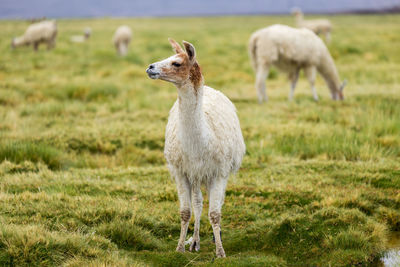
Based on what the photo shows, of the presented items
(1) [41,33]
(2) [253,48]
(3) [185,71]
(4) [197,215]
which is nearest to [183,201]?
(4) [197,215]

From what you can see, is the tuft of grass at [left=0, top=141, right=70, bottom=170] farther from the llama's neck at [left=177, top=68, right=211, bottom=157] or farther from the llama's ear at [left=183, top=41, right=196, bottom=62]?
the llama's ear at [left=183, top=41, right=196, bottom=62]

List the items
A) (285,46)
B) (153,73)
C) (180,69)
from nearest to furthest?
1. (153,73)
2. (180,69)
3. (285,46)

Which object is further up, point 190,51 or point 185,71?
point 190,51

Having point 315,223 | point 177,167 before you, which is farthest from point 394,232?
point 177,167

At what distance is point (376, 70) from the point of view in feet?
48.1

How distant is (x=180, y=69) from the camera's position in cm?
361

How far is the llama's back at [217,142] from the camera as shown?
408 centimetres

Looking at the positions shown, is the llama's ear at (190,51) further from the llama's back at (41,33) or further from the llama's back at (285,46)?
the llama's back at (41,33)

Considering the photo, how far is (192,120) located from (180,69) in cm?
43

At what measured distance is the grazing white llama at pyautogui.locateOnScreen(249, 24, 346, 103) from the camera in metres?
10.8

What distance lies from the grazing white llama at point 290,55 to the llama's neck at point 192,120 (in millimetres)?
7098

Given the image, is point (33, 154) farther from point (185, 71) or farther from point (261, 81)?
point (261, 81)

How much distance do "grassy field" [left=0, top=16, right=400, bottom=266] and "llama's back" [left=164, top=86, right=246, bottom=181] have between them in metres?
0.76

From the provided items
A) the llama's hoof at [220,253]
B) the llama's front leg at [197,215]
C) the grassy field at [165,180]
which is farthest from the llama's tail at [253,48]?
the llama's hoof at [220,253]
